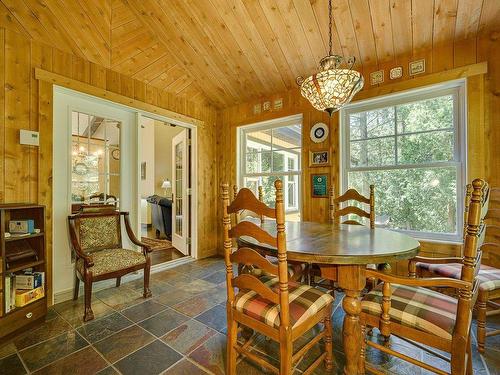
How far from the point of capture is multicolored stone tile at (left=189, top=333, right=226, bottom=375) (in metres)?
1.53

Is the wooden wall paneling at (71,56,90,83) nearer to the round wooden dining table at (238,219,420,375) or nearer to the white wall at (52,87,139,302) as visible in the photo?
the white wall at (52,87,139,302)

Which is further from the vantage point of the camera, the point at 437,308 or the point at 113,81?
the point at 113,81

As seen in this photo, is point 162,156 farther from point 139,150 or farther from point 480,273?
point 480,273

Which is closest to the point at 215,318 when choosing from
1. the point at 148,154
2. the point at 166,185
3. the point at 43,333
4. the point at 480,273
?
the point at 43,333

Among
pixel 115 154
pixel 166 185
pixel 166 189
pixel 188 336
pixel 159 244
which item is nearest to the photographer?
pixel 188 336

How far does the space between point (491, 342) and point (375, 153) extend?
191 cm

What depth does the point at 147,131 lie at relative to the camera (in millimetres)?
7000

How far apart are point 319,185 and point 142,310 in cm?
242

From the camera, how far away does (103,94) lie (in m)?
2.74

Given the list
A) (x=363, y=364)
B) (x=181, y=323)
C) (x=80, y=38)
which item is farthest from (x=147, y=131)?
(x=363, y=364)

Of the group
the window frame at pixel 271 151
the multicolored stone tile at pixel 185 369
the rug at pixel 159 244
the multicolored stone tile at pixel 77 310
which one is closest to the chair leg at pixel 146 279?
the multicolored stone tile at pixel 77 310

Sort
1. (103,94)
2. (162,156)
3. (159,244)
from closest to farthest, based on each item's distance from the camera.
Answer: (103,94)
(159,244)
(162,156)

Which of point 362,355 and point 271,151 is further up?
point 271,151

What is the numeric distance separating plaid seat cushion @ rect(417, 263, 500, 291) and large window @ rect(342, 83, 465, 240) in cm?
72
